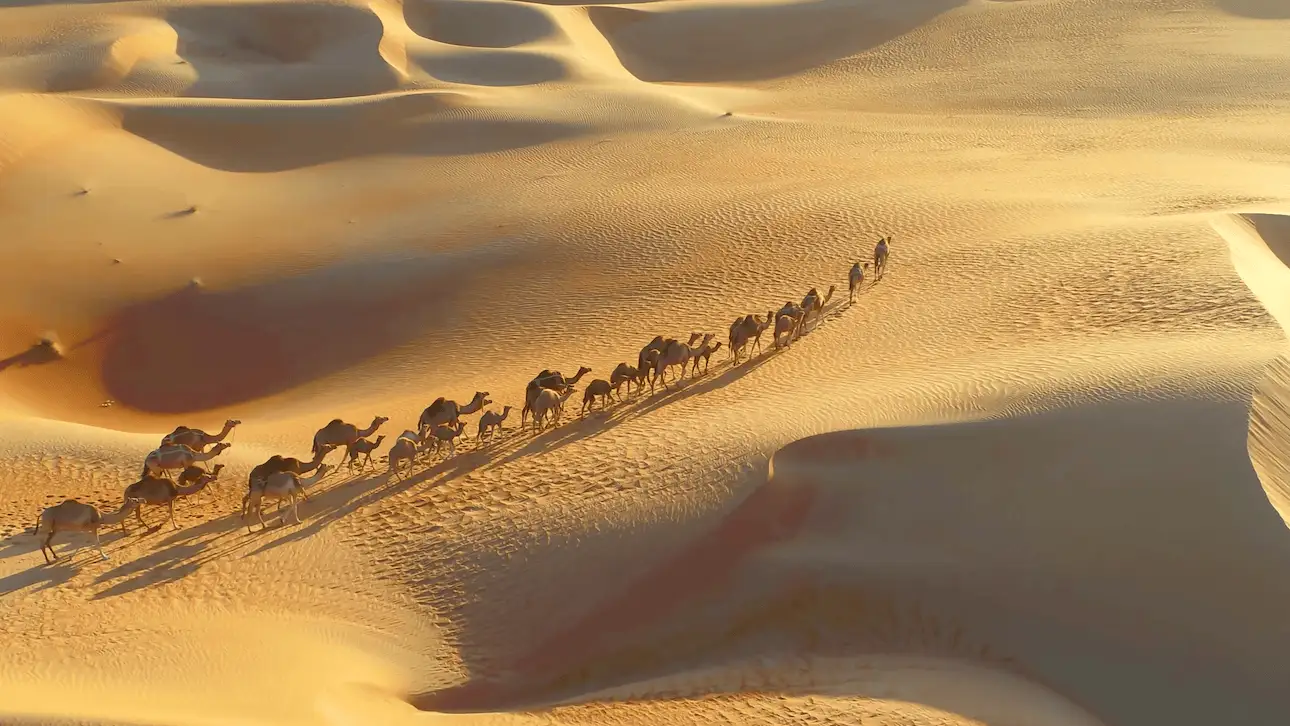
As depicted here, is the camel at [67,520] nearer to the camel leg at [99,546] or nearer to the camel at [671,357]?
the camel leg at [99,546]

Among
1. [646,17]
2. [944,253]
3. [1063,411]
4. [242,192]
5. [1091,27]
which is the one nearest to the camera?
[1063,411]

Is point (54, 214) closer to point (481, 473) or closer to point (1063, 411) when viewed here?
point (481, 473)

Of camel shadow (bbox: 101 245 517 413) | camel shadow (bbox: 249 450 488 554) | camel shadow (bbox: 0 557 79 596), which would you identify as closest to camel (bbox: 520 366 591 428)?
camel shadow (bbox: 249 450 488 554)

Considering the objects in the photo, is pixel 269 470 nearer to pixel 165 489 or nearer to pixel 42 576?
pixel 165 489

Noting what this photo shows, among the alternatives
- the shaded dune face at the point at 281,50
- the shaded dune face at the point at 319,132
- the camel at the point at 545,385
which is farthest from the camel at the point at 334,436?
the shaded dune face at the point at 281,50

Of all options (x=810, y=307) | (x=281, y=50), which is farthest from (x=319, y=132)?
(x=810, y=307)

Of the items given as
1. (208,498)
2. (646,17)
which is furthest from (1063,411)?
(646,17)
